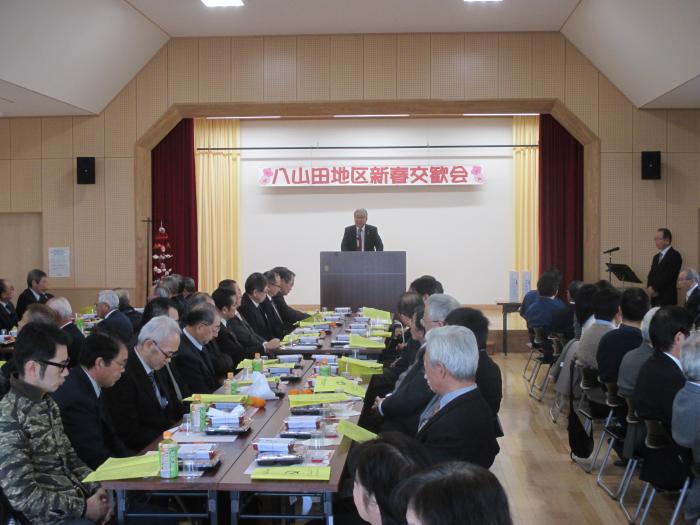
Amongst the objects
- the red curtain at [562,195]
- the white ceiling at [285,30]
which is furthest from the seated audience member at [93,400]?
the red curtain at [562,195]

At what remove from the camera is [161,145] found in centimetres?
1359

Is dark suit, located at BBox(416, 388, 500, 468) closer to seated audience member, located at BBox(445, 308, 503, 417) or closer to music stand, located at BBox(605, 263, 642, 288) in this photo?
seated audience member, located at BBox(445, 308, 503, 417)

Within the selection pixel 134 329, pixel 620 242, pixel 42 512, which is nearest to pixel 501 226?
pixel 620 242

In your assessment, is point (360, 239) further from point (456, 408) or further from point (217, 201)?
point (456, 408)

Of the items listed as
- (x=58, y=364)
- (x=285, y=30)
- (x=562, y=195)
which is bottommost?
(x=58, y=364)

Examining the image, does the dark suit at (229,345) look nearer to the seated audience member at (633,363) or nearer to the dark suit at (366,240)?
the seated audience member at (633,363)

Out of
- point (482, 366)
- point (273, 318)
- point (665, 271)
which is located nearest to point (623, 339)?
point (482, 366)

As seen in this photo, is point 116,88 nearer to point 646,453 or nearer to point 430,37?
point 430,37

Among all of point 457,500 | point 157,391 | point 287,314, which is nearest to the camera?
point 457,500

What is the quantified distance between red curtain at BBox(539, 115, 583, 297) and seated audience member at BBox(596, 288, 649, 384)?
806 cm

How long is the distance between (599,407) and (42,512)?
369cm

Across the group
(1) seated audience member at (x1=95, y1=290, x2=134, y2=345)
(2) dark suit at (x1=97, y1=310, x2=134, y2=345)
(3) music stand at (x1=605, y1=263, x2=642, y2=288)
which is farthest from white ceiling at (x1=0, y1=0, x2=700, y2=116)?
(2) dark suit at (x1=97, y1=310, x2=134, y2=345)

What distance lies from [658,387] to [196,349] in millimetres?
2787

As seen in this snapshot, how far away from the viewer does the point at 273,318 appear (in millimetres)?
8539
